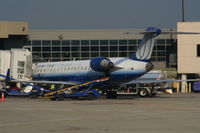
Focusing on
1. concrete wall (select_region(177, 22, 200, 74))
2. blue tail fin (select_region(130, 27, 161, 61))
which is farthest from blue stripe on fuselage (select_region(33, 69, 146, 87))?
concrete wall (select_region(177, 22, 200, 74))

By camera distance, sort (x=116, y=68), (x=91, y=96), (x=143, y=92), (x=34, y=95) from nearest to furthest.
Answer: (x=91, y=96)
(x=116, y=68)
(x=34, y=95)
(x=143, y=92)

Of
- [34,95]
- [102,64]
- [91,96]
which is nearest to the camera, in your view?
[91,96]

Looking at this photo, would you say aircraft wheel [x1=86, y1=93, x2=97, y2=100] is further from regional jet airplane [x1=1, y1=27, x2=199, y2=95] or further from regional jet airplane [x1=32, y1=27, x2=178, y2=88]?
regional jet airplane [x1=32, y1=27, x2=178, y2=88]

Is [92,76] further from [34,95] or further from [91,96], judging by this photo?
[34,95]

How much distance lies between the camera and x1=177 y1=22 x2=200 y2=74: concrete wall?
66438mm

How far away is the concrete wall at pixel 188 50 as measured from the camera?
66.4 m

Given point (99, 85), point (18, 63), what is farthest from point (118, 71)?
point (18, 63)

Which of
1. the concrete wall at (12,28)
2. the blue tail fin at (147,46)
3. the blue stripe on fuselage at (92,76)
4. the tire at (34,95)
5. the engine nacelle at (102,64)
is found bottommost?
the tire at (34,95)

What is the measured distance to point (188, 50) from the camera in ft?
220

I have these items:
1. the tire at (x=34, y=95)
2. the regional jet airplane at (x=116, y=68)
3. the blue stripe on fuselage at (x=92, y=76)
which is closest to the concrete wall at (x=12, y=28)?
the blue stripe on fuselage at (x=92, y=76)

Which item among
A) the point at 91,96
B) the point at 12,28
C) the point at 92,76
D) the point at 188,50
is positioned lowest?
the point at 91,96

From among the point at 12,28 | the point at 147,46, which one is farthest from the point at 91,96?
the point at 12,28

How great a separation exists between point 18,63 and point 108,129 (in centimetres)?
3031

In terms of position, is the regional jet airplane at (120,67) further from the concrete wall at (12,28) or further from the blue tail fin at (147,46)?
the concrete wall at (12,28)
